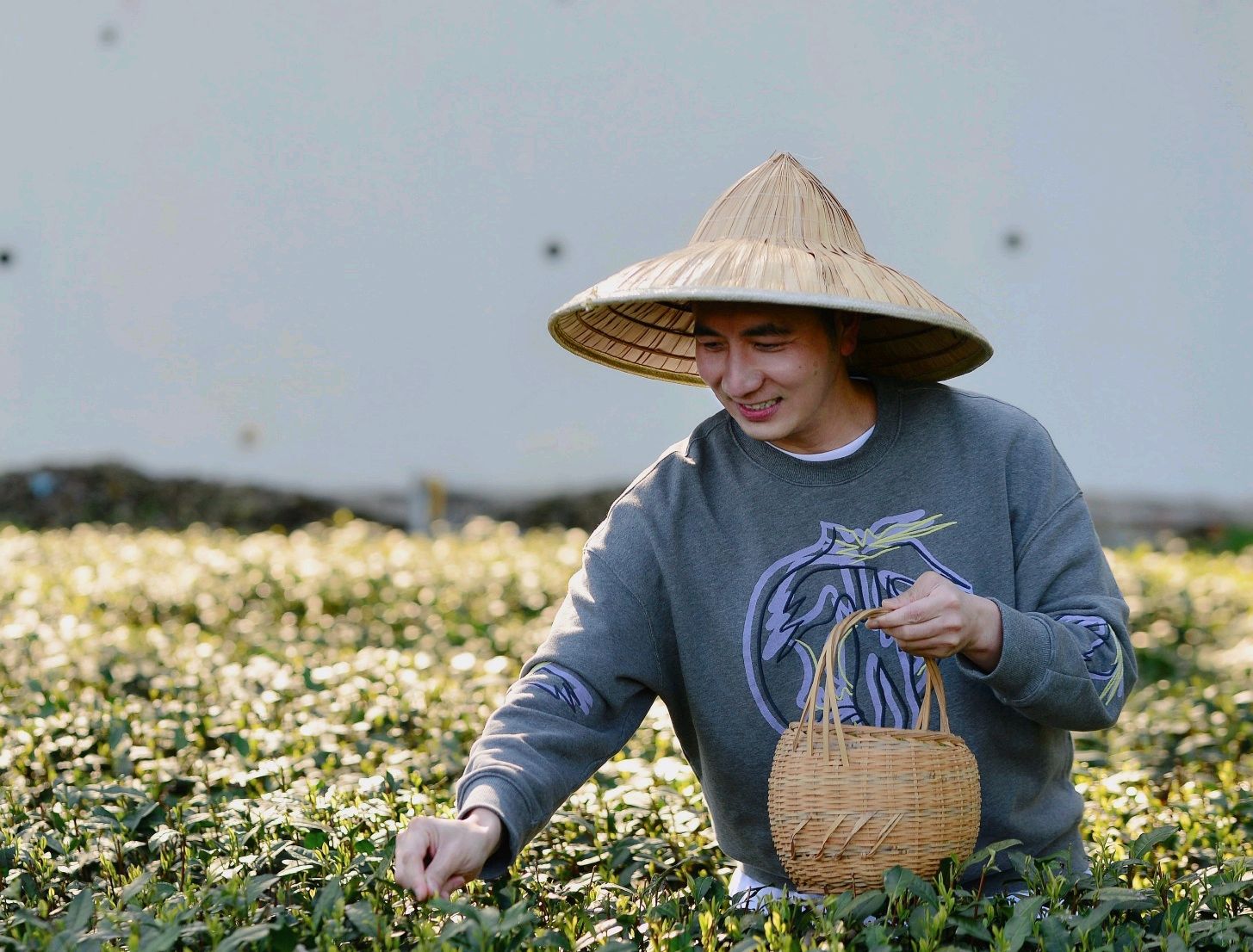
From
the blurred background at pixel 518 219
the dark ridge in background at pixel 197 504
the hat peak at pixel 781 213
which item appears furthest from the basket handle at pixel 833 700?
the dark ridge in background at pixel 197 504

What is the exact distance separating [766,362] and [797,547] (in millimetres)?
305

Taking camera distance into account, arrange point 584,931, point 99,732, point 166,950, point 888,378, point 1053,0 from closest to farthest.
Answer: point 166,950 → point 584,931 → point 888,378 → point 99,732 → point 1053,0

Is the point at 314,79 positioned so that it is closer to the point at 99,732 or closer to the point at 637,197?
the point at 637,197

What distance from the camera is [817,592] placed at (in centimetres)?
222

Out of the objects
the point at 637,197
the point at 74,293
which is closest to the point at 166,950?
the point at 637,197

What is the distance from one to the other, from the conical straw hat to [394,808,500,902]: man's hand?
0.80 meters

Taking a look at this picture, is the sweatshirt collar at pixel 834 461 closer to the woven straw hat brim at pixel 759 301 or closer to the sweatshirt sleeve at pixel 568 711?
the woven straw hat brim at pixel 759 301

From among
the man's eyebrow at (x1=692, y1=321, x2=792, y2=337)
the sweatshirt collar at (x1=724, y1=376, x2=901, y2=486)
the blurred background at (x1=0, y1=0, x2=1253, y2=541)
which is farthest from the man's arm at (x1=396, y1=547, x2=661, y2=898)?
the blurred background at (x1=0, y1=0, x2=1253, y2=541)

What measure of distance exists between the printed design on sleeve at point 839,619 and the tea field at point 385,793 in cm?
32

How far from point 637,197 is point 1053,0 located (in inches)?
98.6

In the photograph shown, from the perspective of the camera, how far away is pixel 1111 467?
8008mm

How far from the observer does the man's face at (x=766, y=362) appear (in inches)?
84.8

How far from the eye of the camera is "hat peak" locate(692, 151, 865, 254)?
2.27 m

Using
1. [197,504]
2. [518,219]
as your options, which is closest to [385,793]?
[518,219]
